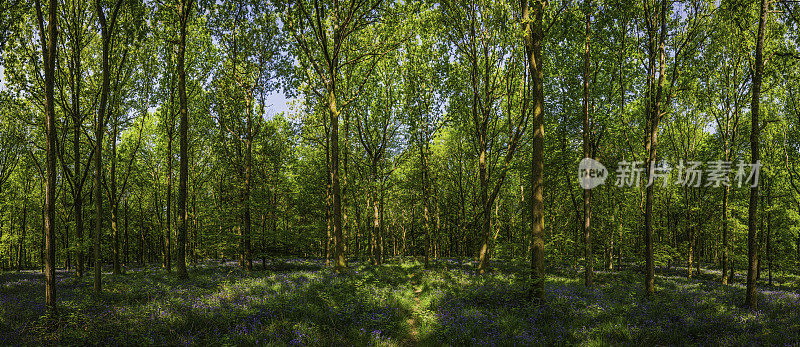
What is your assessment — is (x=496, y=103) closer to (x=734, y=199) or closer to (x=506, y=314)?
(x=506, y=314)

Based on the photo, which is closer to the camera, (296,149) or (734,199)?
(734,199)

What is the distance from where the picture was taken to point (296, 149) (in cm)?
3155

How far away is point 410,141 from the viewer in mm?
22078

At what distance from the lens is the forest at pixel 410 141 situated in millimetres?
8109

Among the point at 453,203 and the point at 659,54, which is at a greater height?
the point at 659,54

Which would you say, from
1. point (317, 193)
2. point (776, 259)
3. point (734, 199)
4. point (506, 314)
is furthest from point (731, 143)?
point (317, 193)

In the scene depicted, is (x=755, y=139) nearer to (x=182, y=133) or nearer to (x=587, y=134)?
(x=587, y=134)

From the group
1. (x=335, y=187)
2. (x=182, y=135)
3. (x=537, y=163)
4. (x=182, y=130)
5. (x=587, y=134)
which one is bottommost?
(x=335, y=187)

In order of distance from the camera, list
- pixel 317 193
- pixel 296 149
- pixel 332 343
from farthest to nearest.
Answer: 1. pixel 296 149
2. pixel 317 193
3. pixel 332 343

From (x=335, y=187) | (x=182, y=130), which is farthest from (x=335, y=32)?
(x=182, y=130)

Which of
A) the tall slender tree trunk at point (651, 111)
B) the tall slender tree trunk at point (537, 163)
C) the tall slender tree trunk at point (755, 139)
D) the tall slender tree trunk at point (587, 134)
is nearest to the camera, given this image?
the tall slender tree trunk at point (537, 163)

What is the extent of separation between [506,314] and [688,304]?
23.6 ft

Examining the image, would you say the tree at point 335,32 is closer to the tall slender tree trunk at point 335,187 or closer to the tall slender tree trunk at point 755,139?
the tall slender tree trunk at point 335,187

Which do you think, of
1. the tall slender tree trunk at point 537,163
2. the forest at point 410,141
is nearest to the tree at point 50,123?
the forest at point 410,141
